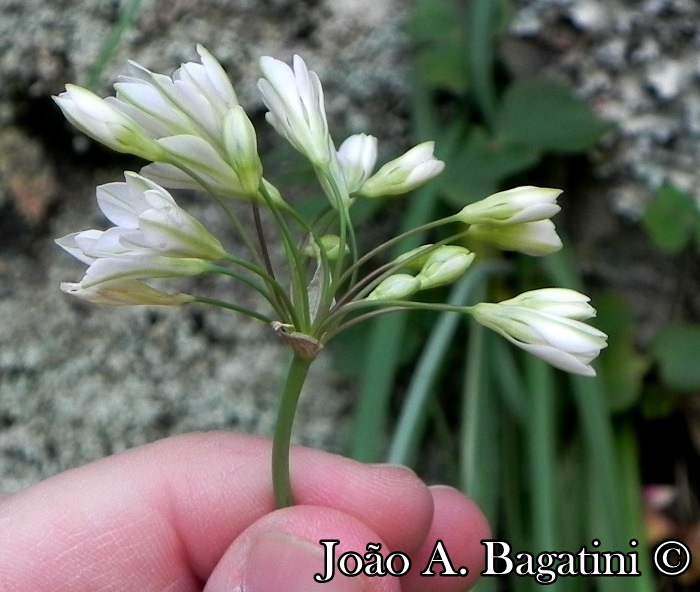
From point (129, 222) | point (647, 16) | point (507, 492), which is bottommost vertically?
point (507, 492)

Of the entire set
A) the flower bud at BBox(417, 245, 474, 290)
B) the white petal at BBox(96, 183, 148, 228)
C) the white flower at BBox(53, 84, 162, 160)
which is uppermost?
the white flower at BBox(53, 84, 162, 160)

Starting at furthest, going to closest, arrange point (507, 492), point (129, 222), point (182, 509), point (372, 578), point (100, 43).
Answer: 1. point (100, 43)
2. point (507, 492)
3. point (182, 509)
4. point (372, 578)
5. point (129, 222)

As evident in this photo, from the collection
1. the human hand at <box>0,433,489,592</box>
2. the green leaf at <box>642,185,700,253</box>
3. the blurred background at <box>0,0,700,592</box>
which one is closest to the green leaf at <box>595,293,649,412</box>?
the blurred background at <box>0,0,700,592</box>

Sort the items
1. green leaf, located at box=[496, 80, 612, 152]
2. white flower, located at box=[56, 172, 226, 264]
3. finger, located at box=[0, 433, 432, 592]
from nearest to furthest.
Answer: white flower, located at box=[56, 172, 226, 264], finger, located at box=[0, 433, 432, 592], green leaf, located at box=[496, 80, 612, 152]

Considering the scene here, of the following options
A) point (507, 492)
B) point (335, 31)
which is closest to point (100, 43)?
point (335, 31)

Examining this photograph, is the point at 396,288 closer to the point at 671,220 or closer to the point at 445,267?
the point at 445,267

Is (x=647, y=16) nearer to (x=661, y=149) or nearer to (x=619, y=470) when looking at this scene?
(x=661, y=149)

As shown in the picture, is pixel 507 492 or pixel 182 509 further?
pixel 507 492

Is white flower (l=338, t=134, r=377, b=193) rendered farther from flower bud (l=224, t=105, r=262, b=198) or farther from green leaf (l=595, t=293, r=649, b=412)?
green leaf (l=595, t=293, r=649, b=412)
